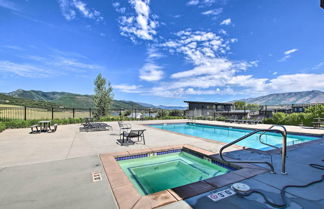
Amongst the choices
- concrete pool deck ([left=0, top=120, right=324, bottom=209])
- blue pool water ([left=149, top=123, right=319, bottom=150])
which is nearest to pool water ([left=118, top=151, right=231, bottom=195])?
concrete pool deck ([left=0, top=120, right=324, bottom=209])

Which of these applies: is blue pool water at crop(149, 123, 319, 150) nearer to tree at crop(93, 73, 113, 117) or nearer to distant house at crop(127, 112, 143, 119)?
distant house at crop(127, 112, 143, 119)

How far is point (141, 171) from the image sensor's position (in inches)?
146

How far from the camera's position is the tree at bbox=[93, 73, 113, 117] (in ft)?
50.1

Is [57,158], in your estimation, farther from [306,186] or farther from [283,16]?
[283,16]

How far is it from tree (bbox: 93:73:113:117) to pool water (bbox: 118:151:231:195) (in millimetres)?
12473

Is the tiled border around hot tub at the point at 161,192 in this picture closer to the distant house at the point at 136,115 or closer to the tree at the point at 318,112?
the tree at the point at 318,112

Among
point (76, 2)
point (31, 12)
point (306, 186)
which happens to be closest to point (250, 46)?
point (76, 2)

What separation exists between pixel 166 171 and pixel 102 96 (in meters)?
13.5

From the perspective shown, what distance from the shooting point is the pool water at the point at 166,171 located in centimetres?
316

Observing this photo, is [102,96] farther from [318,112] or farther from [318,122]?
[318,112]

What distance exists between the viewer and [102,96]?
15.4 meters

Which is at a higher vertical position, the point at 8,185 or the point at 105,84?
the point at 105,84

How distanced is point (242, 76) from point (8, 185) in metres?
33.5

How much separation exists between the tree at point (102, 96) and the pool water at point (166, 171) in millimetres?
12473
